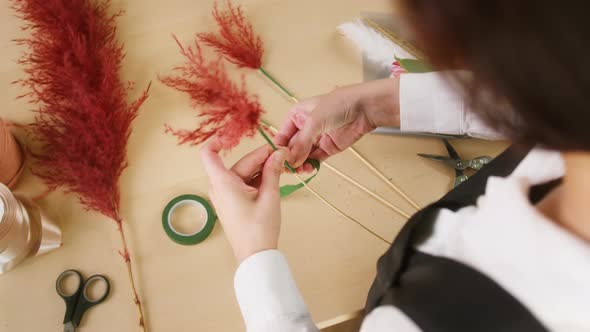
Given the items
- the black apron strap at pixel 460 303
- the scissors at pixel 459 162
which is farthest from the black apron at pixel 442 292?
the scissors at pixel 459 162

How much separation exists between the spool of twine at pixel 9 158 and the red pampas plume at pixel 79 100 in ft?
0.09

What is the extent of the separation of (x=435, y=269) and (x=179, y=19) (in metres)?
0.68

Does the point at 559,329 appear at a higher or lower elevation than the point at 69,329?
higher

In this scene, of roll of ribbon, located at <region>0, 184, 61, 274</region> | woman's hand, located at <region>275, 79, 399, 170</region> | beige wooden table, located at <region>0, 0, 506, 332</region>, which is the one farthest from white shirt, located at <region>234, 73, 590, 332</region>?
roll of ribbon, located at <region>0, 184, 61, 274</region>

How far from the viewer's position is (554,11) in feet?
0.75

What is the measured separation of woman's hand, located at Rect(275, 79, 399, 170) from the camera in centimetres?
70

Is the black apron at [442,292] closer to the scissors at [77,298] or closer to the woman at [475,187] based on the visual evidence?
the woman at [475,187]

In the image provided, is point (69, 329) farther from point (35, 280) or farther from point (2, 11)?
point (2, 11)

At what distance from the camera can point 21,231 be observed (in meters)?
0.64

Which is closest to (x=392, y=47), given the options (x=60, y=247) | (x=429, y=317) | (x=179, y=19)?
(x=179, y=19)

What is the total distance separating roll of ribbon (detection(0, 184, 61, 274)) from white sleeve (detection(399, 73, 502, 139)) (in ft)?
2.04

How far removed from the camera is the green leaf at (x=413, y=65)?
2.56 feet

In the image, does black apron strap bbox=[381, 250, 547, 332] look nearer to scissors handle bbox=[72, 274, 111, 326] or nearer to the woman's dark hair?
the woman's dark hair

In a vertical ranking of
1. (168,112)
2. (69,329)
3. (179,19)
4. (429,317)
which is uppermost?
(179,19)
